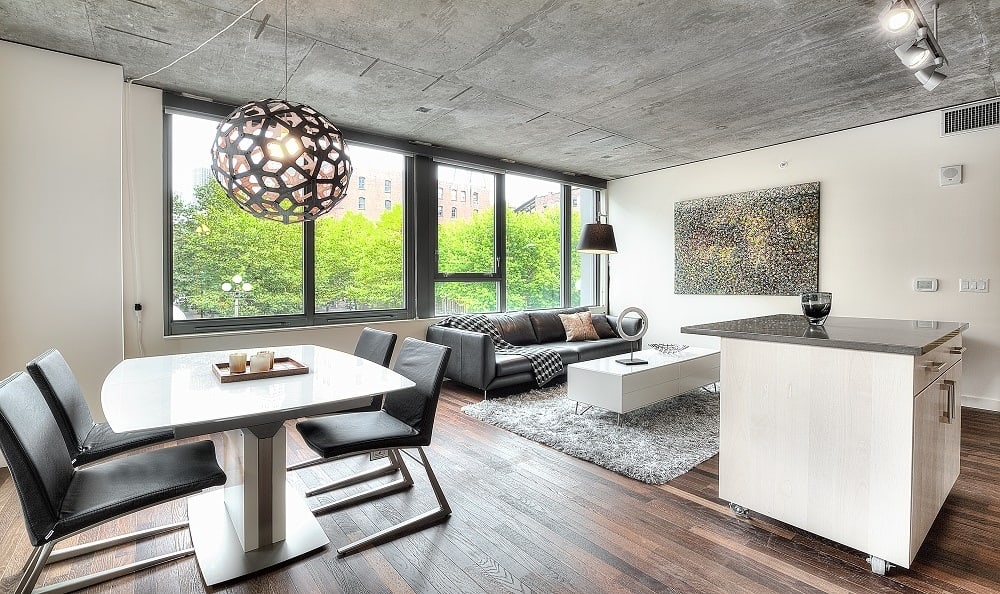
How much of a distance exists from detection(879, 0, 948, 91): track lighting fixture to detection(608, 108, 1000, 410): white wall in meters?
1.93

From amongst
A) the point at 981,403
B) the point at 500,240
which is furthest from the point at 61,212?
the point at 981,403

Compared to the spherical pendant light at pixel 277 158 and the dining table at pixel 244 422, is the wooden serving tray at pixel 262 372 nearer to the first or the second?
the dining table at pixel 244 422

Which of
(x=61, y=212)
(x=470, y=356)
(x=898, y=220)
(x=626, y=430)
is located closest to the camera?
(x=61, y=212)

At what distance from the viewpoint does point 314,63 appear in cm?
316

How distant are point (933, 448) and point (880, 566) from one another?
1.80ft

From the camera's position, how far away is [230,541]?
2043 millimetres

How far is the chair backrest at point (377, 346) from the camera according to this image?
9.19ft

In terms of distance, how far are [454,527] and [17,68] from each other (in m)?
3.60

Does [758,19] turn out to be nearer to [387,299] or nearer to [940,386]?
[940,386]

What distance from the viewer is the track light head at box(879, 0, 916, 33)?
2.24 meters

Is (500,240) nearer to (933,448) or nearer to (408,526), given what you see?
(408,526)

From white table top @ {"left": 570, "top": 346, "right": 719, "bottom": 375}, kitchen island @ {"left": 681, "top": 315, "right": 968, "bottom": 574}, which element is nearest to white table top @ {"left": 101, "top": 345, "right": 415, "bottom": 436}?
kitchen island @ {"left": 681, "top": 315, "right": 968, "bottom": 574}

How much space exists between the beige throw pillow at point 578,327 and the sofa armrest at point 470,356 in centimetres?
145

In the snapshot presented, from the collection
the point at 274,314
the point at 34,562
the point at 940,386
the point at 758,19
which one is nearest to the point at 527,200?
the point at 274,314
